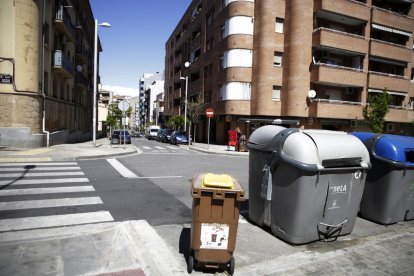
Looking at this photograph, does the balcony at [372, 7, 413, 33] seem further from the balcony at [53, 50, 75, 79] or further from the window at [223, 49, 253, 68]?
the balcony at [53, 50, 75, 79]

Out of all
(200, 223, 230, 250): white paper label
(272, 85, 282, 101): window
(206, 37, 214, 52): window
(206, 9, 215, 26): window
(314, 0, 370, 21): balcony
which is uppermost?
(206, 9, 215, 26): window

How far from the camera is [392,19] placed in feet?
103

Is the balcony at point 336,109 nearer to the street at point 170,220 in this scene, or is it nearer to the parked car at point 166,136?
the parked car at point 166,136

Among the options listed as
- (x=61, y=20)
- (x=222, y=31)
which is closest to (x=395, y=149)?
(x=61, y=20)

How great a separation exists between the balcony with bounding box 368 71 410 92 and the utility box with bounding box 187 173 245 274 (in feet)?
102

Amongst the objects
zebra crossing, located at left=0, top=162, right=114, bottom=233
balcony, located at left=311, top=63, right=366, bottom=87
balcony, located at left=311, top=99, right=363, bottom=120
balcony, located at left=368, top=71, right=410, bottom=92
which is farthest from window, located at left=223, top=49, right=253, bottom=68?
zebra crossing, located at left=0, top=162, right=114, bottom=233

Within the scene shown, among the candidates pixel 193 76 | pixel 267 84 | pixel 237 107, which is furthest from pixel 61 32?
pixel 193 76

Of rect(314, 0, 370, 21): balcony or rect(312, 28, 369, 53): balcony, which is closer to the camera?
rect(312, 28, 369, 53): balcony

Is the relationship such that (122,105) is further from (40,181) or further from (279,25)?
(279,25)

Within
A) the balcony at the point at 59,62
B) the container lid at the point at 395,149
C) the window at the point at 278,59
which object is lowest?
the container lid at the point at 395,149

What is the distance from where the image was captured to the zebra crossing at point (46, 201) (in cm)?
558

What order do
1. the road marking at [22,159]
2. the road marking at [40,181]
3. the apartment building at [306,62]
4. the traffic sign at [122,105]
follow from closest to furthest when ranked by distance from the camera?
the road marking at [40,181], the road marking at [22,159], the traffic sign at [122,105], the apartment building at [306,62]

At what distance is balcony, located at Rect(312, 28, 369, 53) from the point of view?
90.4 feet

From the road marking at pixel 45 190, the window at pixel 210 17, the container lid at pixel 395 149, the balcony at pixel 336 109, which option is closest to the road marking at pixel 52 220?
the road marking at pixel 45 190
